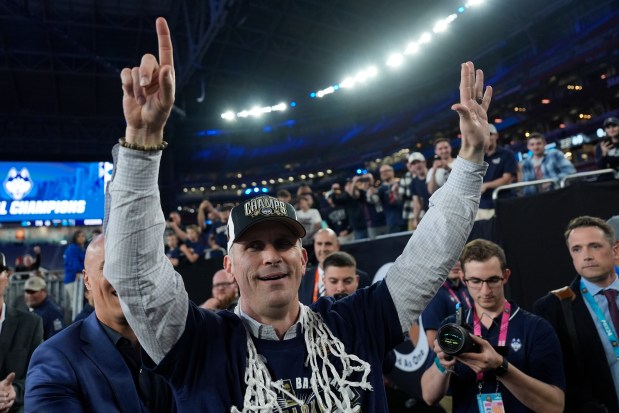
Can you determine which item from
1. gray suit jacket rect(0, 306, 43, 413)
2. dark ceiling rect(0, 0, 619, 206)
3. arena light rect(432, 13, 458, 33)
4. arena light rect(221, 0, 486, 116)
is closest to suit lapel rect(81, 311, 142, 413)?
gray suit jacket rect(0, 306, 43, 413)

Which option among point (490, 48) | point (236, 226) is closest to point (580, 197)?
point (236, 226)

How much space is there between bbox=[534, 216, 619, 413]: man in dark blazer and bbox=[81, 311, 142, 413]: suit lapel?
209 cm

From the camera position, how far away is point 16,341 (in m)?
2.88

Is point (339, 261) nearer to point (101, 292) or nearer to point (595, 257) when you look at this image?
point (595, 257)

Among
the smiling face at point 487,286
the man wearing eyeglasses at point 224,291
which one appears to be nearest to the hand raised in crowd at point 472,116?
the smiling face at point 487,286

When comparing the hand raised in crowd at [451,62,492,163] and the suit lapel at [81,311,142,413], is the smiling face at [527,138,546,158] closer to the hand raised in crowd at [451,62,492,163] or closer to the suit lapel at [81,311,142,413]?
the hand raised in crowd at [451,62,492,163]

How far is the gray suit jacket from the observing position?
2814 millimetres

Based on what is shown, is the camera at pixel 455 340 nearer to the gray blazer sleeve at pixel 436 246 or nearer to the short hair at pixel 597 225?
the gray blazer sleeve at pixel 436 246

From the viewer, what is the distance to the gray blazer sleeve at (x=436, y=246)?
1.54 meters

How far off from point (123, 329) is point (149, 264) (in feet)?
2.55

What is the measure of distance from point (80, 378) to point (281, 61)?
56.8 ft

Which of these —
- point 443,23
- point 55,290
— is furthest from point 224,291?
point 443,23

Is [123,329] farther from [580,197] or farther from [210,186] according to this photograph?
[210,186]

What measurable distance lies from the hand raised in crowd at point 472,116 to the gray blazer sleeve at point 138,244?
37.5 inches
